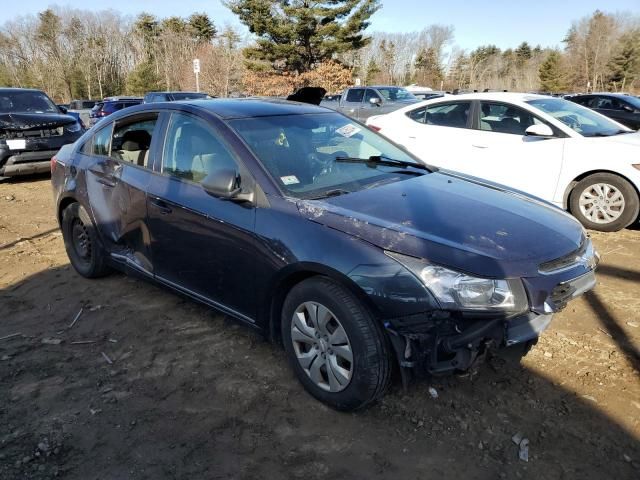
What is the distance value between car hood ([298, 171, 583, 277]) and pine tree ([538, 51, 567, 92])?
53.2 m

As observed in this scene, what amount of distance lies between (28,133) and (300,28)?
91.3ft

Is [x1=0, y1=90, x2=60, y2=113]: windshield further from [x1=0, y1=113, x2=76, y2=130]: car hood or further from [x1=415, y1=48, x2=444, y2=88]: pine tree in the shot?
[x1=415, y1=48, x2=444, y2=88]: pine tree

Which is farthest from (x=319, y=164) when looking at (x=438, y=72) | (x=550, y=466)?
(x=438, y=72)

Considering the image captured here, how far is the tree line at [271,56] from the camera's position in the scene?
34.6 metres

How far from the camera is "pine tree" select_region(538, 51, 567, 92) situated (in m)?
49.9

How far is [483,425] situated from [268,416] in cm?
114

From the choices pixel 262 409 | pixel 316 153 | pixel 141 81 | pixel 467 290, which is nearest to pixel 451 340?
pixel 467 290

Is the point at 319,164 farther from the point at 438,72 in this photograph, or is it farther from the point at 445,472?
the point at 438,72

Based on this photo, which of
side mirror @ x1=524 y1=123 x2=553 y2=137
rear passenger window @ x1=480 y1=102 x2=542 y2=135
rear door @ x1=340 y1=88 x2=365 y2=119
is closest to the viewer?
side mirror @ x1=524 y1=123 x2=553 y2=137

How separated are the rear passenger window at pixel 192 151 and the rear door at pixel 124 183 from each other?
0.68 feet

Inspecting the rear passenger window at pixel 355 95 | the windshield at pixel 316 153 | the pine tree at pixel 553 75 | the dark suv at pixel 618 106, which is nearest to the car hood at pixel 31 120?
the windshield at pixel 316 153

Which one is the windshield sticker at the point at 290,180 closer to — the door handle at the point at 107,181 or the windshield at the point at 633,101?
the door handle at the point at 107,181

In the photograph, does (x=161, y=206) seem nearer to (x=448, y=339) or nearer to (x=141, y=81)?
(x=448, y=339)

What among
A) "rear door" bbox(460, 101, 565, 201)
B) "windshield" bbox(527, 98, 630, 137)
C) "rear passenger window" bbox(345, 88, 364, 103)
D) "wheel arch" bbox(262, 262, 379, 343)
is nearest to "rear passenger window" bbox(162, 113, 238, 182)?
"wheel arch" bbox(262, 262, 379, 343)
